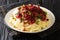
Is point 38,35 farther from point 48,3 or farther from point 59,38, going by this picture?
point 48,3

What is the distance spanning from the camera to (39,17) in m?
0.99

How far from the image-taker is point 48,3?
1326 millimetres

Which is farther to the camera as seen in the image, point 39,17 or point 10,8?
point 10,8

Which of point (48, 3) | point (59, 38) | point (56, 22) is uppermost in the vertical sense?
point (48, 3)

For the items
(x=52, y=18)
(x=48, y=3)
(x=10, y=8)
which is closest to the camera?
(x=52, y=18)

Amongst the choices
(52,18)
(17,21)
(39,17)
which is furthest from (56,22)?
(17,21)

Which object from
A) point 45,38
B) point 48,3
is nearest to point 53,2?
point 48,3

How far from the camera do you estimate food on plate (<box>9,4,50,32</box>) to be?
0.96 metres

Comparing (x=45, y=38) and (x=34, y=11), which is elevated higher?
(x=34, y=11)

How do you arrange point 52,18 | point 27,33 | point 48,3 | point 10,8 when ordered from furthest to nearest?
point 48,3, point 10,8, point 52,18, point 27,33

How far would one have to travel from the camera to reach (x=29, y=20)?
0.97m

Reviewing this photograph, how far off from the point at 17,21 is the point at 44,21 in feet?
0.56

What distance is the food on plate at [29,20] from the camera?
955 mm

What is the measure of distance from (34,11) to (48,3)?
0.35 metres
